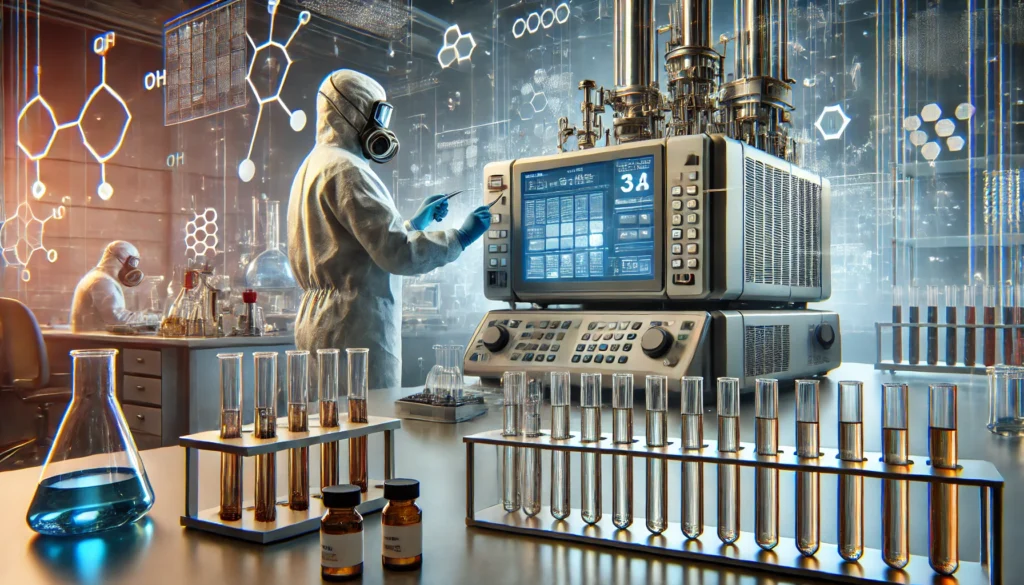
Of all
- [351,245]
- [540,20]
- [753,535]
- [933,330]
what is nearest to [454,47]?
[540,20]

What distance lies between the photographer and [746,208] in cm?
160

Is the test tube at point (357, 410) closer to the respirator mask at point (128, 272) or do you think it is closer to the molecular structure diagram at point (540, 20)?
the molecular structure diagram at point (540, 20)

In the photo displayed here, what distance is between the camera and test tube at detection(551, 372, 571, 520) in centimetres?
70

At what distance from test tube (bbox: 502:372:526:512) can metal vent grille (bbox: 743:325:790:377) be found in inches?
34.1

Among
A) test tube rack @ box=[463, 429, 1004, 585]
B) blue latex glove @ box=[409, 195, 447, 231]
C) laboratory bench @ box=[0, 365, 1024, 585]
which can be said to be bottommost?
laboratory bench @ box=[0, 365, 1024, 585]

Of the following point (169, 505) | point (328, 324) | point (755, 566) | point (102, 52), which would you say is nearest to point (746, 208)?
point (755, 566)

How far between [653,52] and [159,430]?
2679mm

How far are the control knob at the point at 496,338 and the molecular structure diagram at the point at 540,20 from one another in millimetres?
1993

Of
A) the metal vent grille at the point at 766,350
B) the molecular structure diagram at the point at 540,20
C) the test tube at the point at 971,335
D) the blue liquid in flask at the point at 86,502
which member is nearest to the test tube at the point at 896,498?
the blue liquid in flask at the point at 86,502

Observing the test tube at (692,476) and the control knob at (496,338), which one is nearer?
the test tube at (692,476)

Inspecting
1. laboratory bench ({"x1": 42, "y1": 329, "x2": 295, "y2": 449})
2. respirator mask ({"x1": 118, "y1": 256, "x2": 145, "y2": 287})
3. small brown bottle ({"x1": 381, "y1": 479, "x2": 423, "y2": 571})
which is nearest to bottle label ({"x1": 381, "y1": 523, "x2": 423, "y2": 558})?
small brown bottle ({"x1": 381, "y1": 479, "x2": 423, "y2": 571})

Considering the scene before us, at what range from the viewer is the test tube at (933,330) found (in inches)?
74.4

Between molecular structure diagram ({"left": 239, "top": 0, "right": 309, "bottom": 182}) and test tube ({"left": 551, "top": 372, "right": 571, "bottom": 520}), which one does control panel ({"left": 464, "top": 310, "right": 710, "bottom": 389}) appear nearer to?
test tube ({"left": 551, "top": 372, "right": 571, "bottom": 520})

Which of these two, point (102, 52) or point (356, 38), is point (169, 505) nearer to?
point (356, 38)
